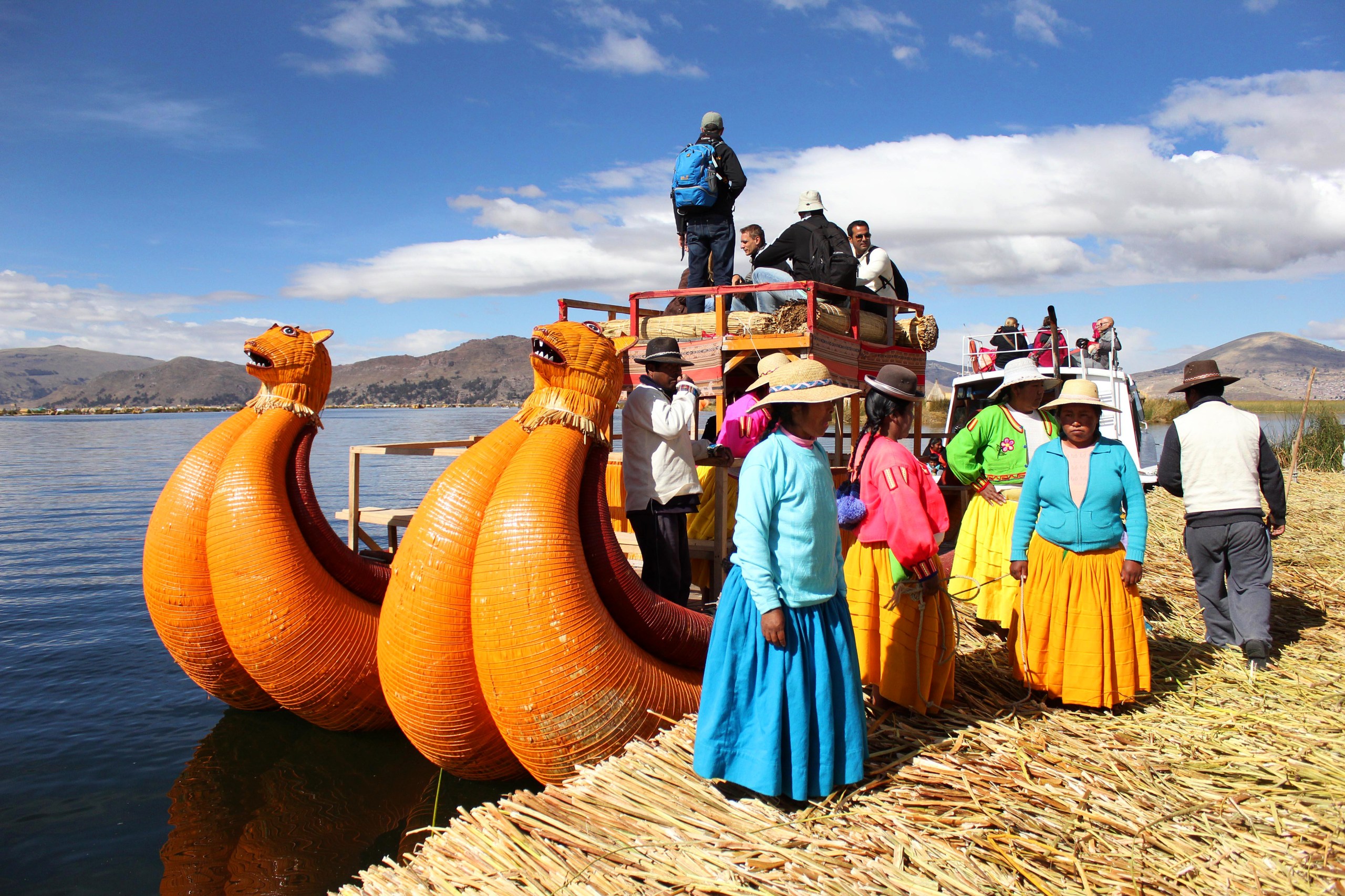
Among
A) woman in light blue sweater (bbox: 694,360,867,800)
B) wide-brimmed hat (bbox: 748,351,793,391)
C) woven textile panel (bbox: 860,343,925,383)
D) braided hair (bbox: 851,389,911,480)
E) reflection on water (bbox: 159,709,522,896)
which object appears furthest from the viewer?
woven textile panel (bbox: 860,343,925,383)

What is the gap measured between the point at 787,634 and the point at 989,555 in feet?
12.4

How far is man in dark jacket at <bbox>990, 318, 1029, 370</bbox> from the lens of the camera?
47.8 feet

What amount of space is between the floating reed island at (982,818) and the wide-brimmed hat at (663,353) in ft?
8.44

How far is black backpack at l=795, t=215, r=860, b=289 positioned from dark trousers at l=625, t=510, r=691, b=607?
11.8 feet

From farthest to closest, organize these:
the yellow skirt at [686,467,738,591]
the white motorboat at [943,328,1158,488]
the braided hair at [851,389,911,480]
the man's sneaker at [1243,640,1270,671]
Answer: the white motorboat at [943,328,1158,488] → the yellow skirt at [686,467,738,591] → the man's sneaker at [1243,640,1270,671] → the braided hair at [851,389,911,480]

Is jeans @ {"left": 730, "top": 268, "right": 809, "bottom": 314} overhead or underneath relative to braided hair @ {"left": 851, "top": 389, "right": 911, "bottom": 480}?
overhead

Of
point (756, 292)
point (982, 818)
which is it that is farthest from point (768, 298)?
point (982, 818)

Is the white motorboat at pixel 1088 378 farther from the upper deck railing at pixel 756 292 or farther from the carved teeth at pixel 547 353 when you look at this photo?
the carved teeth at pixel 547 353

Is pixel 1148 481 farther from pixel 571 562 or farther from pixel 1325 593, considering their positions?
pixel 571 562

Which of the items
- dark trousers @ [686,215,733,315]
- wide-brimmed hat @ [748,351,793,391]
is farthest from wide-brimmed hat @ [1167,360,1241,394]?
dark trousers @ [686,215,733,315]

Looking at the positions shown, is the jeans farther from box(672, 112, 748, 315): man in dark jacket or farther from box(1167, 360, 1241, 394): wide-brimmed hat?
box(1167, 360, 1241, 394): wide-brimmed hat

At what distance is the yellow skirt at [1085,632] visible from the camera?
15.3ft

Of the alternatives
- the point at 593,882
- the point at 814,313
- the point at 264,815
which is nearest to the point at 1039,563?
the point at 593,882

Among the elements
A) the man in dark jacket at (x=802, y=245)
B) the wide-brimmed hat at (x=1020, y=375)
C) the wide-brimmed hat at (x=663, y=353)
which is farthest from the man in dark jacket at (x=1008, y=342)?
the wide-brimmed hat at (x=663, y=353)
